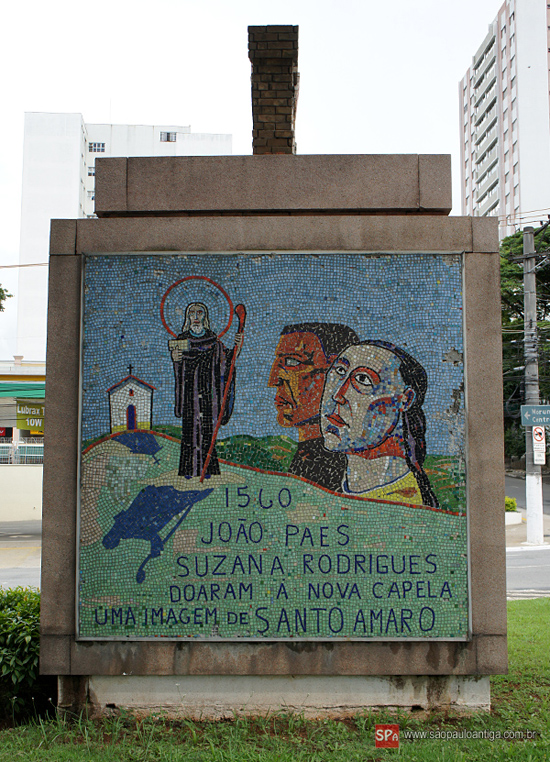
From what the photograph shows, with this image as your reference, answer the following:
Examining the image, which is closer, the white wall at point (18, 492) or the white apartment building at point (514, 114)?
the white wall at point (18, 492)

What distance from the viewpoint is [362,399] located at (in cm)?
485

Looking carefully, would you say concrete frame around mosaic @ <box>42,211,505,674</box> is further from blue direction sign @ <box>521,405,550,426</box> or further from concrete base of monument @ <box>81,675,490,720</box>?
blue direction sign @ <box>521,405,550,426</box>

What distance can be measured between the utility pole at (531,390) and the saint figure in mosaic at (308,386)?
15317 mm

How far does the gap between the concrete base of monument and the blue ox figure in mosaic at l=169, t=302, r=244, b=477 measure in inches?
62.5

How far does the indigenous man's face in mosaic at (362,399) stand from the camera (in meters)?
4.82

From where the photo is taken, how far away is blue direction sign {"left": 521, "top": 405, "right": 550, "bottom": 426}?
17406 millimetres

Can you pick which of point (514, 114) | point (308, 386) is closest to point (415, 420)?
point (308, 386)

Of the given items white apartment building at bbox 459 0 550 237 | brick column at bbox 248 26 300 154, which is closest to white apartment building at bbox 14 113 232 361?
white apartment building at bbox 459 0 550 237

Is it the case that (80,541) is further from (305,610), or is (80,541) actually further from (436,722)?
(436,722)

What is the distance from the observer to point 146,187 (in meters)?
5.12

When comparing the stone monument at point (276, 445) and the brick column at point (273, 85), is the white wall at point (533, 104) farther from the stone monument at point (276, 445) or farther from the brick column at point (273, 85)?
the stone monument at point (276, 445)

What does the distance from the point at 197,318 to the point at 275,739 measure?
299 centimetres

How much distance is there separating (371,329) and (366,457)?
3.19ft

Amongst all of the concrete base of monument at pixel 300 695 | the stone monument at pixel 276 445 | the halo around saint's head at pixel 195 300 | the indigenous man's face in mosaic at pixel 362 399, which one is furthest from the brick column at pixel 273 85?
the concrete base of monument at pixel 300 695
